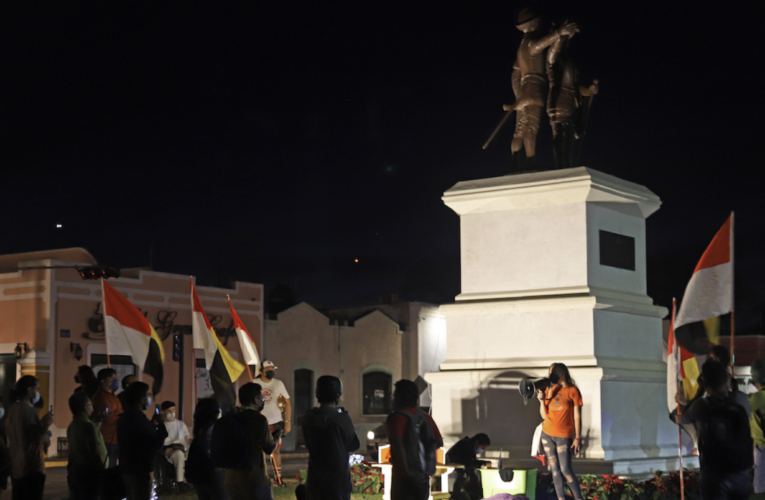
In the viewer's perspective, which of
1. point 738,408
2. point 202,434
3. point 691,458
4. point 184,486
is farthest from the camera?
point 184,486

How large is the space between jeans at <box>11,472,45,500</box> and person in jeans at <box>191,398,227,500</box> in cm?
222

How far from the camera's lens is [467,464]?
10758mm

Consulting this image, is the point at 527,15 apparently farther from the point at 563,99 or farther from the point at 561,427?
the point at 561,427

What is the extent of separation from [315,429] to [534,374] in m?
5.40

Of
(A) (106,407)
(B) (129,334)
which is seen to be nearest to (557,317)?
Answer: (A) (106,407)

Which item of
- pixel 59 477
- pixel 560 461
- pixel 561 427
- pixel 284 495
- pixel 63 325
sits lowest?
pixel 59 477

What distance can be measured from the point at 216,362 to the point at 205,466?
7.27 metres

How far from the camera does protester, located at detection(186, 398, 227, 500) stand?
753 cm

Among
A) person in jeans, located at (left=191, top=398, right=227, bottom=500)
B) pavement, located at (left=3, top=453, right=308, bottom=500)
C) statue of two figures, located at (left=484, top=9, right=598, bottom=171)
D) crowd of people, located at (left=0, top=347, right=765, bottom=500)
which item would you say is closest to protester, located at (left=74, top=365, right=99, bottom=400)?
crowd of people, located at (left=0, top=347, right=765, bottom=500)

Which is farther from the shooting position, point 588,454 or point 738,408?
point 588,454

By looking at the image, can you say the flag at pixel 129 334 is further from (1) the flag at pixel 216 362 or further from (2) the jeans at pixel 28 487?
(2) the jeans at pixel 28 487

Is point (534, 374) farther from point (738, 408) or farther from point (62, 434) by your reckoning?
point (62, 434)

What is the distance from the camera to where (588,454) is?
11312 mm

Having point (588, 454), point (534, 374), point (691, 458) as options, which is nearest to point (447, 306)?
point (534, 374)
